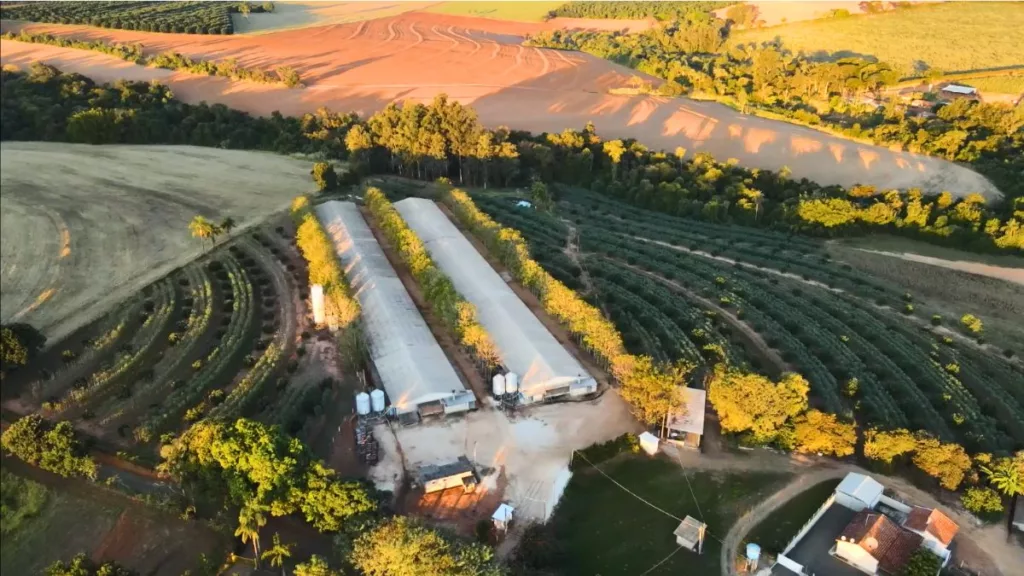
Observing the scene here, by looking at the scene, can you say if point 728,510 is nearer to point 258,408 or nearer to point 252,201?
point 258,408

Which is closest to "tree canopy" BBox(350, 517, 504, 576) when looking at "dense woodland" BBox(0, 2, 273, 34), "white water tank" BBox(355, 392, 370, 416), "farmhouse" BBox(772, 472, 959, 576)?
"white water tank" BBox(355, 392, 370, 416)

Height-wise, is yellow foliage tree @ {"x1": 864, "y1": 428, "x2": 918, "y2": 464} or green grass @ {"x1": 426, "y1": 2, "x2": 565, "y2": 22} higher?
green grass @ {"x1": 426, "y1": 2, "x2": 565, "y2": 22}

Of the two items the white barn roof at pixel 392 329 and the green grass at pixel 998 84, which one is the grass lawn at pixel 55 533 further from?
the green grass at pixel 998 84

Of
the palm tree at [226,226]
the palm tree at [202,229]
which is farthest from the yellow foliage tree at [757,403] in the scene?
the palm tree at [226,226]

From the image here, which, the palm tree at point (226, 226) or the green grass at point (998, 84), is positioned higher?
the green grass at point (998, 84)

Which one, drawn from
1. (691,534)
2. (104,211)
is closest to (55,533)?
(691,534)

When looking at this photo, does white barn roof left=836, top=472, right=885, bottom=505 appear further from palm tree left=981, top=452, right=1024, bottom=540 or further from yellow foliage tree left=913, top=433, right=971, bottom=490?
palm tree left=981, top=452, right=1024, bottom=540
